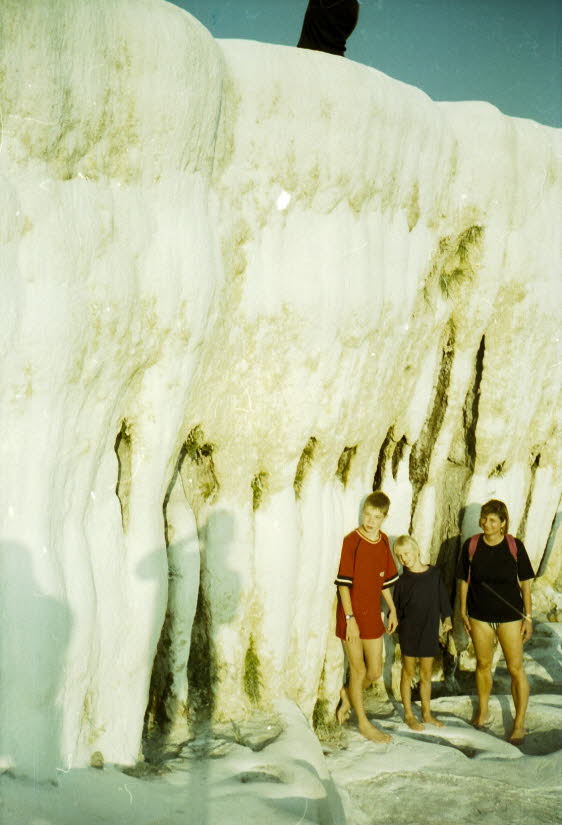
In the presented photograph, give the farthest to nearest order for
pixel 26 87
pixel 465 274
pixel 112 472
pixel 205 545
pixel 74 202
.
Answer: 1. pixel 465 274
2. pixel 205 545
3. pixel 112 472
4. pixel 74 202
5. pixel 26 87

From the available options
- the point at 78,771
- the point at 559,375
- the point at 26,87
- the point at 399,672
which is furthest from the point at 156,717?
the point at 559,375

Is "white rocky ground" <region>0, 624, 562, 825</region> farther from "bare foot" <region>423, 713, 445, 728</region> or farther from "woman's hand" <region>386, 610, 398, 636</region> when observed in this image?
"woman's hand" <region>386, 610, 398, 636</region>

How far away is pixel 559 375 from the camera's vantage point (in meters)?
6.80

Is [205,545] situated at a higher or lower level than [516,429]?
lower

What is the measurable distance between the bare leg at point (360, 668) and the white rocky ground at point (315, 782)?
0.12 meters

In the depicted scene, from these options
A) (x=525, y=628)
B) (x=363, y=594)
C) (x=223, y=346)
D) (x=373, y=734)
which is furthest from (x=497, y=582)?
(x=223, y=346)

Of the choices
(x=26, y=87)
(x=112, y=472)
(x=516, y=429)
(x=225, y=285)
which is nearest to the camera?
(x=26, y=87)

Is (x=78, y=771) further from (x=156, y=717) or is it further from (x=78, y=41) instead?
(x=78, y=41)

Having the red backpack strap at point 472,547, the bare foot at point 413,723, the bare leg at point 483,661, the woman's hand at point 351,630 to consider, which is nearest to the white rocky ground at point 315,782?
the bare foot at point 413,723

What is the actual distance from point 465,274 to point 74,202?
3264 millimetres

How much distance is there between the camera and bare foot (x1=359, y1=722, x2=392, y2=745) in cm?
514

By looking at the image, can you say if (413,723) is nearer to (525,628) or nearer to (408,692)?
(408,692)

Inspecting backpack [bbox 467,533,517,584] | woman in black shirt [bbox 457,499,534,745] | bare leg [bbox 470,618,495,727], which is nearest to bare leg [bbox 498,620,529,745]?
woman in black shirt [bbox 457,499,534,745]

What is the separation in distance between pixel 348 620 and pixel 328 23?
4.04 metres
